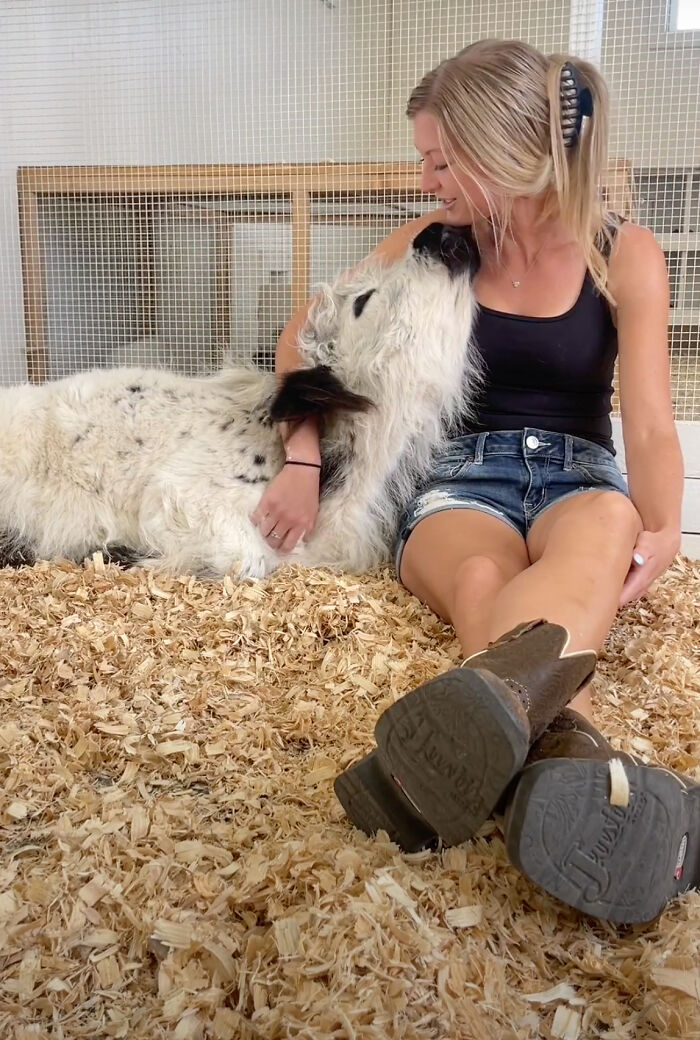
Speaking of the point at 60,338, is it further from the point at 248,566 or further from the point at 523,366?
the point at 523,366

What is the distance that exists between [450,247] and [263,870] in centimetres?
114

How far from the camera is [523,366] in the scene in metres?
1.50

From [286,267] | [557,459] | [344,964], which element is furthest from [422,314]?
[344,964]

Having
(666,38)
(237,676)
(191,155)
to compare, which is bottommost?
(237,676)

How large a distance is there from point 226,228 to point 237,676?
5.15 ft

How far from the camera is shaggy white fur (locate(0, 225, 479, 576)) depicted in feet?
4.83

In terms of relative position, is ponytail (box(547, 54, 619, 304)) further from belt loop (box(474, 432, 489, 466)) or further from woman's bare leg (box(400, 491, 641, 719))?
woman's bare leg (box(400, 491, 641, 719))

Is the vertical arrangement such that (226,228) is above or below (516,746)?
above

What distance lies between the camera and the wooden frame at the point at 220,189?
2.14m

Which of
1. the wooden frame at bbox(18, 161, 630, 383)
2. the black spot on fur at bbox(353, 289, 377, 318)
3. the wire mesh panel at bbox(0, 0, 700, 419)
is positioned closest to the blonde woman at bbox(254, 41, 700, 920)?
the black spot on fur at bbox(353, 289, 377, 318)

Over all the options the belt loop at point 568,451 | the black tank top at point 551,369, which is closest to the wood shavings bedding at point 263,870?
the belt loop at point 568,451

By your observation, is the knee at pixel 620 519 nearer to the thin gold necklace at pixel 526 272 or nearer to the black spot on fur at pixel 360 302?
the thin gold necklace at pixel 526 272

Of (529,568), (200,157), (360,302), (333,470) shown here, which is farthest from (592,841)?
Result: (200,157)

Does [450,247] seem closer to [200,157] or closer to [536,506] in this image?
Result: [536,506]
